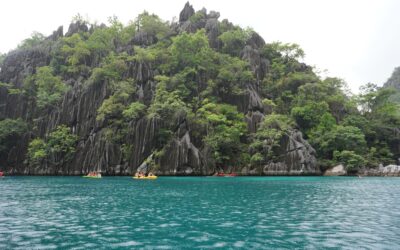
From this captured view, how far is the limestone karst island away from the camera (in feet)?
139

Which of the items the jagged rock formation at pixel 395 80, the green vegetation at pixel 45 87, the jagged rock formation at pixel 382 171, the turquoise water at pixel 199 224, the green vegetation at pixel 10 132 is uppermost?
the jagged rock formation at pixel 395 80

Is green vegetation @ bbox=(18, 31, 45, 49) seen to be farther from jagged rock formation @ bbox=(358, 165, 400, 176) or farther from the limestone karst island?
jagged rock formation @ bbox=(358, 165, 400, 176)

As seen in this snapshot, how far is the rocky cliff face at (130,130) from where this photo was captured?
52.8 m

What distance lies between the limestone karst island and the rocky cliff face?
0.73 feet

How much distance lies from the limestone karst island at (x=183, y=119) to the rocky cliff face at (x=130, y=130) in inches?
8.7

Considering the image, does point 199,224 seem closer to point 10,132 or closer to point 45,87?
point 10,132

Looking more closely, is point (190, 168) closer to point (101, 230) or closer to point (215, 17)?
point (101, 230)

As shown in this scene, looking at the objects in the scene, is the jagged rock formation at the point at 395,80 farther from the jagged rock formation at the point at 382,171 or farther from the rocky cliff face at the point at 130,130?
the jagged rock formation at the point at 382,171

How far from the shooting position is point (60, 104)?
65.4 meters

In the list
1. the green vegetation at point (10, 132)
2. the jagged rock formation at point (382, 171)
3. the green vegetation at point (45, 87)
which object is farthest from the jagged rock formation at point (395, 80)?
→ the green vegetation at point (10, 132)

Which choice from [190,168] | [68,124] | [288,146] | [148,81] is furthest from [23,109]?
[288,146]

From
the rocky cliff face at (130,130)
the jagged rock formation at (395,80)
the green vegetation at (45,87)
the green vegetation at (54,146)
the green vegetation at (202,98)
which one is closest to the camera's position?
the rocky cliff face at (130,130)

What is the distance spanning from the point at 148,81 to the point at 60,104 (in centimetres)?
1821

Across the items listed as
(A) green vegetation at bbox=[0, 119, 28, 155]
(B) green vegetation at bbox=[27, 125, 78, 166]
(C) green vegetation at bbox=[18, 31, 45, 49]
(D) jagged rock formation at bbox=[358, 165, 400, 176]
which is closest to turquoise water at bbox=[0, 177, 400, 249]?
(D) jagged rock formation at bbox=[358, 165, 400, 176]
